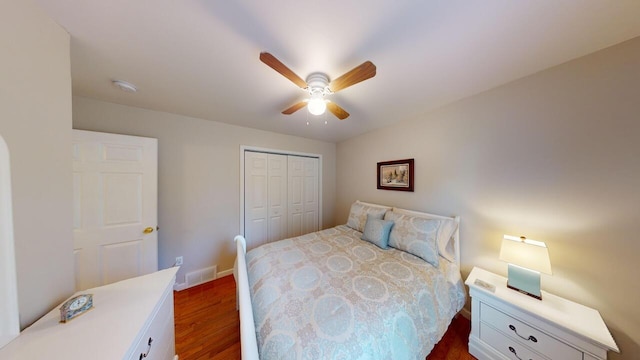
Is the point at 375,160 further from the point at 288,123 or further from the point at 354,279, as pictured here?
the point at 354,279

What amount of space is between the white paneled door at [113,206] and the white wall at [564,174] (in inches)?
128

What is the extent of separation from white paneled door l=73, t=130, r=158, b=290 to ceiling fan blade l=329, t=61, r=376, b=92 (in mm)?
2066

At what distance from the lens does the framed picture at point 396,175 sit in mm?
2281

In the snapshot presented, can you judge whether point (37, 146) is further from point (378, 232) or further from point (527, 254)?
point (527, 254)

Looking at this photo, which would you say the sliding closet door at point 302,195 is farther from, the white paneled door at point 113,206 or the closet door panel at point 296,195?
the white paneled door at point 113,206

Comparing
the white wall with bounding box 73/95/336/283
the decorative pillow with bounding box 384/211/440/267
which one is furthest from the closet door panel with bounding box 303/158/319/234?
the decorative pillow with bounding box 384/211/440/267

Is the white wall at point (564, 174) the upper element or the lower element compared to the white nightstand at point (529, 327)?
upper

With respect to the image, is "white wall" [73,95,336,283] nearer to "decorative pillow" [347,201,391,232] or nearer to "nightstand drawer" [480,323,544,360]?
"decorative pillow" [347,201,391,232]

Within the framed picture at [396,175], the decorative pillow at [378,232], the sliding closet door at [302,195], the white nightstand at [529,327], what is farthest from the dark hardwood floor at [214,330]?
the framed picture at [396,175]

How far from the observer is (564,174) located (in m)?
1.28

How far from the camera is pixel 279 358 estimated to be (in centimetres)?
81

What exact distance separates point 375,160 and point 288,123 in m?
1.45

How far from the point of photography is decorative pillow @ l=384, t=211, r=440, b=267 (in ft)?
5.40

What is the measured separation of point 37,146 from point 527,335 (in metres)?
3.03
